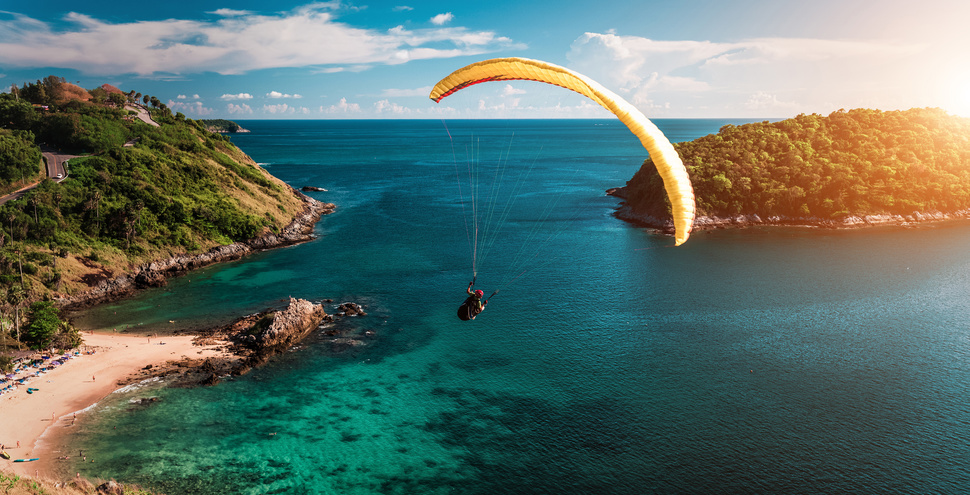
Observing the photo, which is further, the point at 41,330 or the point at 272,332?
the point at 272,332

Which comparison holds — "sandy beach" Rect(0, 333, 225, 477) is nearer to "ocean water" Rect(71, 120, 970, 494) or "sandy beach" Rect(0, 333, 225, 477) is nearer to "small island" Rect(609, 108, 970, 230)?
A: "ocean water" Rect(71, 120, 970, 494)

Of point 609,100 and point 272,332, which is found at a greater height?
point 609,100

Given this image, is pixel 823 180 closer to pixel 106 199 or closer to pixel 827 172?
pixel 827 172

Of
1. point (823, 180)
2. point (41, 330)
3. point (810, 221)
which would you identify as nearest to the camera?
point (41, 330)

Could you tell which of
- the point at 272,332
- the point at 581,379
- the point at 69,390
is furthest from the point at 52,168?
the point at 581,379

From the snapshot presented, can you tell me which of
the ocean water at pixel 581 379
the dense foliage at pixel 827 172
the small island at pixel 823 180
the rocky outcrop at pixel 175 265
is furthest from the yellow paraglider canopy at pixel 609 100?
the dense foliage at pixel 827 172

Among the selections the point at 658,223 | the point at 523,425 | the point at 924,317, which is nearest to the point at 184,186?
the point at 523,425

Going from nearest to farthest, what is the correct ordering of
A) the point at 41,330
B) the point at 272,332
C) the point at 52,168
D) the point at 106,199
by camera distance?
the point at 41,330 → the point at 272,332 → the point at 106,199 → the point at 52,168

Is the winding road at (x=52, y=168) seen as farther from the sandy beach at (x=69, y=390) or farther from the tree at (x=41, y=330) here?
the sandy beach at (x=69, y=390)
